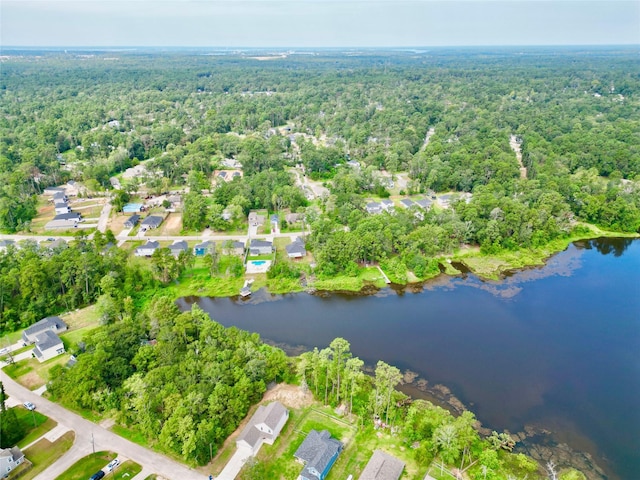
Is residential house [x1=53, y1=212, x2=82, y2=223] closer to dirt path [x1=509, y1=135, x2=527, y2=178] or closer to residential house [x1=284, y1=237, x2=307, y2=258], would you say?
residential house [x1=284, y1=237, x2=307, y2=258]

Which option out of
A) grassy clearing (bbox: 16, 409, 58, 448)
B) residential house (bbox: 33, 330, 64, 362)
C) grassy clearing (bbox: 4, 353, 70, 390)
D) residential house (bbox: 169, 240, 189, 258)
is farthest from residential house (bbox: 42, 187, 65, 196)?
grassy clearing (bbox: 16, 409, 58, 448)

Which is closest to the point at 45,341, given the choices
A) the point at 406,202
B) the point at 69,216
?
the point at 69,216

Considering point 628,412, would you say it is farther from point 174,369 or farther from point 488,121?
point 488,121

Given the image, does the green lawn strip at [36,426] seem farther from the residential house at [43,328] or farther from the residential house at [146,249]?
the residential house at [146,249]

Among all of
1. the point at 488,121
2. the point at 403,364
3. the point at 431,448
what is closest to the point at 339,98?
the point at 488,121

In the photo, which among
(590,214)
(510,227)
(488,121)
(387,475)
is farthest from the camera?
(488,121)

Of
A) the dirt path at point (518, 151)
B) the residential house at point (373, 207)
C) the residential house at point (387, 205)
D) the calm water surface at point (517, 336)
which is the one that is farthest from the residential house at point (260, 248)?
the dirt path at point (518, 151)
